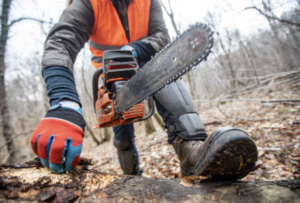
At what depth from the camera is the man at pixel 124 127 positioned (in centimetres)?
73

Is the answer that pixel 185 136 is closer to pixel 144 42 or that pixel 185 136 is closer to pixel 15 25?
pixel 144 42

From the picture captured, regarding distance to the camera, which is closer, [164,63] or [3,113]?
[164,63]

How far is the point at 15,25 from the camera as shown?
10.4ft

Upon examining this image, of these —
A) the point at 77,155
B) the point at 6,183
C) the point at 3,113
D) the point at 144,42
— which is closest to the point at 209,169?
the point at 77,155

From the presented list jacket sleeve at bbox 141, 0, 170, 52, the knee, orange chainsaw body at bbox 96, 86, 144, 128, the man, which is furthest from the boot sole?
jacket sleeve at bbox 141, 0, 170, 52

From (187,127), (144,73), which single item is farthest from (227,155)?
(144,73)

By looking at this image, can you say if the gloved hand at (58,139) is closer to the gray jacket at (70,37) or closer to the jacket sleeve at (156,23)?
the gray jacket at (70,37)

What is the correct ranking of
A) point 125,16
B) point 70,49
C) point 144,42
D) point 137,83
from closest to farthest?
point 137,83 → point 70,49 → point 144,42 → point 125,16

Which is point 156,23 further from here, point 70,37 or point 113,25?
point 70,37

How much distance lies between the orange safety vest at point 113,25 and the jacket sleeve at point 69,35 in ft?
0.26

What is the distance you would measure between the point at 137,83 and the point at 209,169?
62 centimetres

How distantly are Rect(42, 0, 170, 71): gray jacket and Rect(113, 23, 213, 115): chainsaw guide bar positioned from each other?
0.48 meters

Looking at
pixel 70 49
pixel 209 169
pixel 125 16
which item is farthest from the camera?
pixel 125 16

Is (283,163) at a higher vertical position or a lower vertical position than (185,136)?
lower
